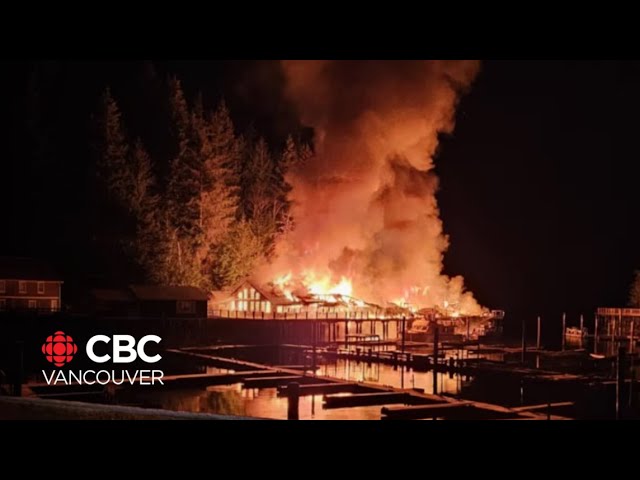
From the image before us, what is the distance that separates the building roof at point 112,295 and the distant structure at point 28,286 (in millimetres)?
1346

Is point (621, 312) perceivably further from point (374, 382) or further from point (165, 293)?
point (374, 382)

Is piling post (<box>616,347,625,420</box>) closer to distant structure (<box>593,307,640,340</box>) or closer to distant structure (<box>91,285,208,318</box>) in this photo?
distant structure (<box>91,285,208,318</box>)

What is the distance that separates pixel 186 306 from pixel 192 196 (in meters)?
7.65

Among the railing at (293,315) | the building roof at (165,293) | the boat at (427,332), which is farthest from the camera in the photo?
the boat at (427,332)

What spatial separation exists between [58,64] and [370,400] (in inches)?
1098

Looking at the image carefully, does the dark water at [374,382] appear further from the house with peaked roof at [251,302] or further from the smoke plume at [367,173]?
the smoke plume at [367,173]

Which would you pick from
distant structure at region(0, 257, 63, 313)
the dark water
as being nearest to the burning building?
distant structure at region(0, 257, 63, 313)

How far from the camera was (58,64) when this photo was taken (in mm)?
37219

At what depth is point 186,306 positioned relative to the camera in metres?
30.5

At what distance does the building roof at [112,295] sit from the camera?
2984 centimetres

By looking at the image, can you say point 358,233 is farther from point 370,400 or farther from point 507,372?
point 370,400

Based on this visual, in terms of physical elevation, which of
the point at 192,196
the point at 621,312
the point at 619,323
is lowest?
the point at 619,323

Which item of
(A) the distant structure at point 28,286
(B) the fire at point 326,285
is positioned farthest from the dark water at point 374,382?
(B) the fire at point 326,285

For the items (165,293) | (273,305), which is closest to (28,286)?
(165,293)
